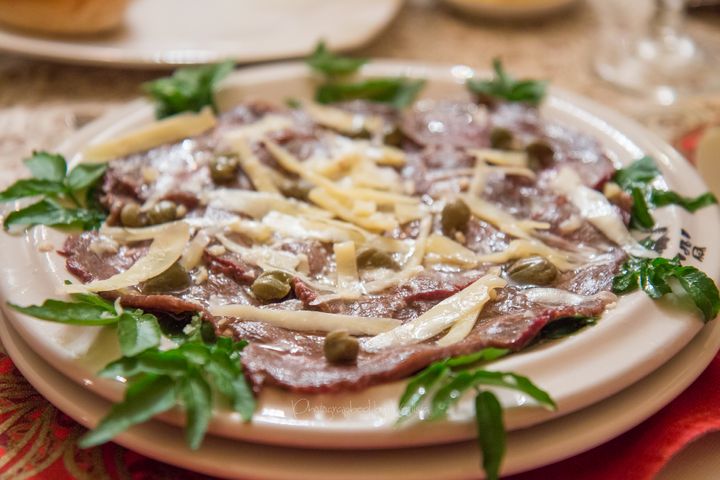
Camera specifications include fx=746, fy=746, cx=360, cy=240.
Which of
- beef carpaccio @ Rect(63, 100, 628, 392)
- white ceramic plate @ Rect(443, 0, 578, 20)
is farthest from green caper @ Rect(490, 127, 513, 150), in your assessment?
white ceramic plate @ Rect(443, 0, 578, 20)

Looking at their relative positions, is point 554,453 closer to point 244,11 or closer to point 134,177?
point 134,177

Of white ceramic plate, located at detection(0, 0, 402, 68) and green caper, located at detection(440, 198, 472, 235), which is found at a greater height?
green caper, located at detection(440, 198, 472, 235)

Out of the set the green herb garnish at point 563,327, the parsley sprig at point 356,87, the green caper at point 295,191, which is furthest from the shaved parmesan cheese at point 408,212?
the parsley sprig at point 356,87

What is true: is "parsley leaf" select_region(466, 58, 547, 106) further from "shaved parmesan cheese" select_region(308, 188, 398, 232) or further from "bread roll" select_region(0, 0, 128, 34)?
"bread roll" select_region(0, 0, 128, 34)

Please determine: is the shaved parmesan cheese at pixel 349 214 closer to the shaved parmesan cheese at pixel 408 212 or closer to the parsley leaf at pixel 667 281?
the shaved parmesan cheese at pixel 408 212

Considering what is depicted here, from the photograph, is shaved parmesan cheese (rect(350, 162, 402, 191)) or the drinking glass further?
the drinking glass

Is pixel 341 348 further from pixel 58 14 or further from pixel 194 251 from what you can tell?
pixel 58 14

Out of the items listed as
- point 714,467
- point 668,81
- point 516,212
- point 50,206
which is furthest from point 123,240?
point 668,81

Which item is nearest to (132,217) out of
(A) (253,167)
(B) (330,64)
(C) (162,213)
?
(C) (162,213)
